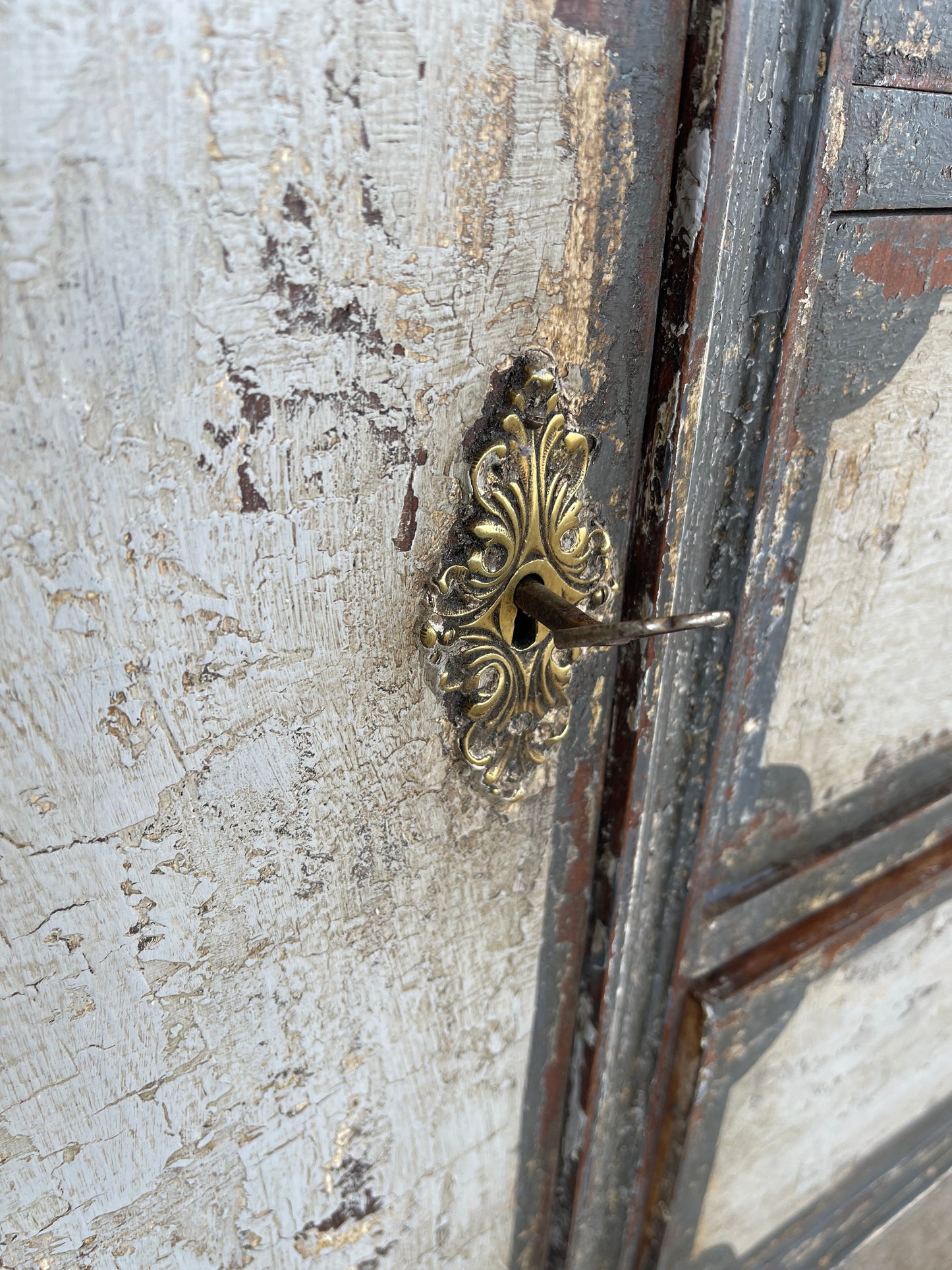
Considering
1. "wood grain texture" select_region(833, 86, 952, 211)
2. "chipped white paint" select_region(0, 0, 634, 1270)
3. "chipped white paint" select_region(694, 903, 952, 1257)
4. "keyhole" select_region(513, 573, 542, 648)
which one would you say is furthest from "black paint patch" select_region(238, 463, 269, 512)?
"chipped white paint" select_region(694, 903, 952, 1257)

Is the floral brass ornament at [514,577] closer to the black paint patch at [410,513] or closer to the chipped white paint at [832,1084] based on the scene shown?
the black paint patch at [410,513]

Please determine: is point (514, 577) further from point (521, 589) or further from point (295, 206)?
point (295, 206)

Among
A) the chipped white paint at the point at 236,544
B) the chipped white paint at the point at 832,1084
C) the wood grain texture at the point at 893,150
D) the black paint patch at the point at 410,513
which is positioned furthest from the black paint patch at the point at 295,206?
the chipped white paint at the point at 832,1084

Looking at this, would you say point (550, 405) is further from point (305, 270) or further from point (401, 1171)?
point (401, 1171)

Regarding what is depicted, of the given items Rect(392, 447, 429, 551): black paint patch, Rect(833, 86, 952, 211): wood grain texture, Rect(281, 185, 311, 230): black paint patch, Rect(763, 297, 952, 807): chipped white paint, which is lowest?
Rect(763, 297, 952, 807): chipped white paint

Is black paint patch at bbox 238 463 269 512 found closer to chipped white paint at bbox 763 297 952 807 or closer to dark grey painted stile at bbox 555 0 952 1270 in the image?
dark grey painted stile at bbox 555 0 952 1270

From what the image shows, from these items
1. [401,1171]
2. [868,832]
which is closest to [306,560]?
[401,1171]

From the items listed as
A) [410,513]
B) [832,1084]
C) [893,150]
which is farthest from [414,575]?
[832,1084]
